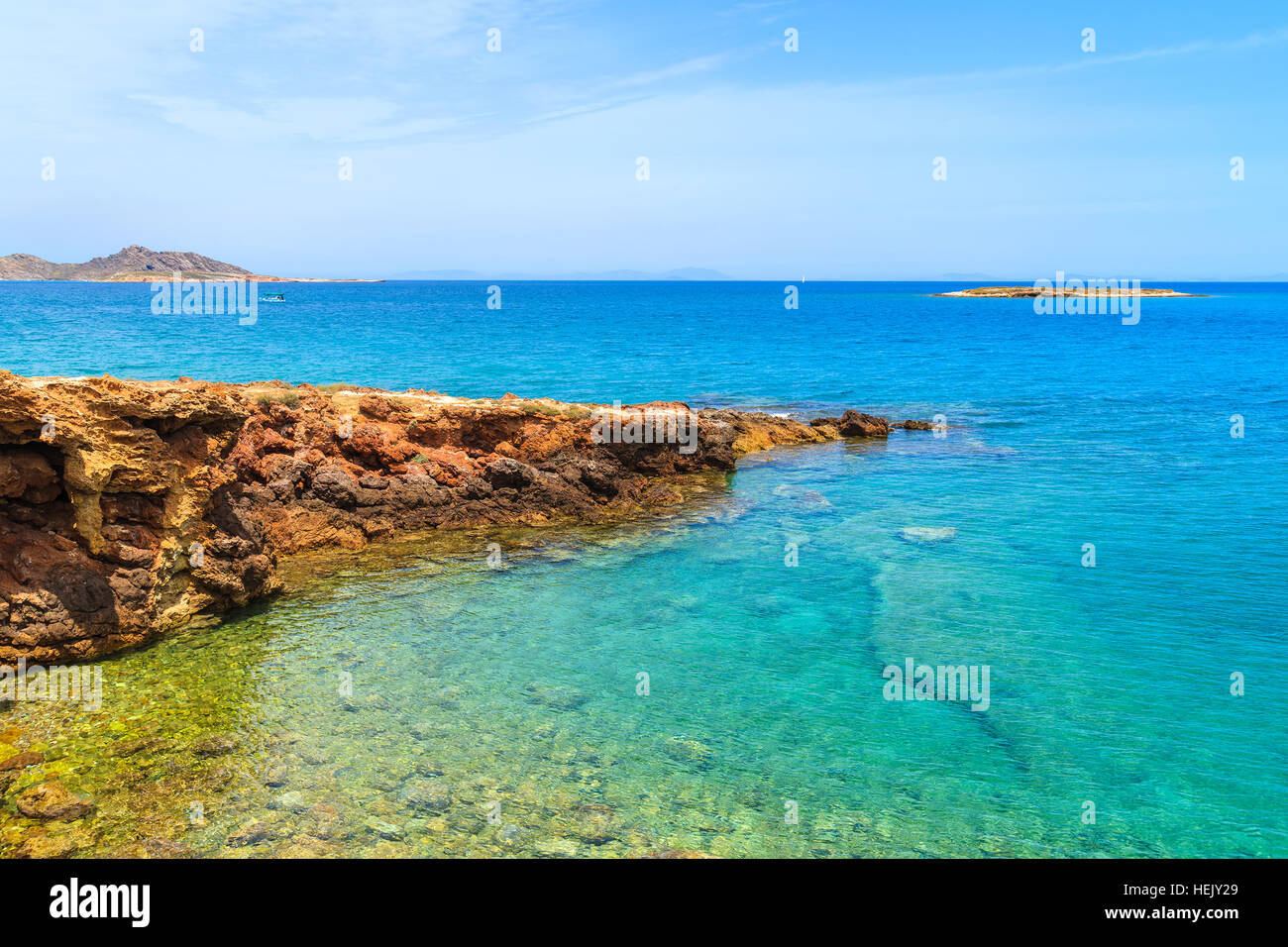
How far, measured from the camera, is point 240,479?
20.7 m

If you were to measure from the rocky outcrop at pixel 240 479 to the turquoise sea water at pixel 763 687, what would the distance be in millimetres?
1008

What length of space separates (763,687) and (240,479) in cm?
1454

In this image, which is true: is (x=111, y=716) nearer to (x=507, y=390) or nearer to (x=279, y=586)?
(x=279, y=586)

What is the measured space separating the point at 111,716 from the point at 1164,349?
87.6 meters

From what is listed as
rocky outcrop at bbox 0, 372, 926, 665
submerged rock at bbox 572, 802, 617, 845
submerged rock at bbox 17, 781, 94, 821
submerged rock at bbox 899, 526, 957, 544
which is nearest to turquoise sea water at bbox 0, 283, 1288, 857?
submerged rock at bbox 572, 802, 617, 845

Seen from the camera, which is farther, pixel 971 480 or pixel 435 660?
pixel 971 480

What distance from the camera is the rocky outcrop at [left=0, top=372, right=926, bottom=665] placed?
1305 cm

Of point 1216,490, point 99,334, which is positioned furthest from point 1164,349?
point 99,334

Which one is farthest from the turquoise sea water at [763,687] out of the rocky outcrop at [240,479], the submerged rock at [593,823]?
the rocky outcrop at [240,479]

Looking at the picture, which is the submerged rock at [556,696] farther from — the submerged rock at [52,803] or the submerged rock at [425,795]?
the submerged rock at [52,803]

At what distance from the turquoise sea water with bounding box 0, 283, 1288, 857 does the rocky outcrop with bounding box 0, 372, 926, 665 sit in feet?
3.31

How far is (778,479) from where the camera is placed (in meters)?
27.8

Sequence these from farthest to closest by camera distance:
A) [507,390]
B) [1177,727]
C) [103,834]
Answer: [507,390], [1177,727], [103,834]

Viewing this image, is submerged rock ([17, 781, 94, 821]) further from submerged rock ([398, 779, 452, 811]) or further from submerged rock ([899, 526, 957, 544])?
submerged rock ([899, 526, 957, 544])
